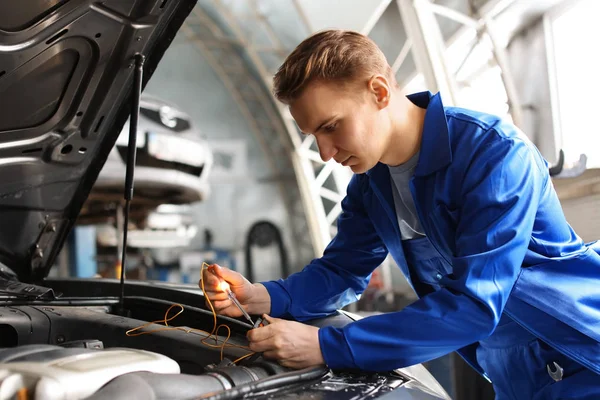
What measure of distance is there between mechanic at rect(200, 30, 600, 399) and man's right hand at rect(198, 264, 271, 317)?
0.8 inches

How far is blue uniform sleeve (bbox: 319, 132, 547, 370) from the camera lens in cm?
104

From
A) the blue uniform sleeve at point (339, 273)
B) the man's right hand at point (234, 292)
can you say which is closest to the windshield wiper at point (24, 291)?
the man's right hand at point (234, 292)

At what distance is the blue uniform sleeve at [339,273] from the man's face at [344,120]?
0.31 m

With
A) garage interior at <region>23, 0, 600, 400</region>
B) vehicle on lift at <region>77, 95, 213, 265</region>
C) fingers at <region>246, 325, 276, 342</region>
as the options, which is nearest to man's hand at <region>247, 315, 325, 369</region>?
fingers at <region>246, 325, 276, 342</region>

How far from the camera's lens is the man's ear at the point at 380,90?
118 cm

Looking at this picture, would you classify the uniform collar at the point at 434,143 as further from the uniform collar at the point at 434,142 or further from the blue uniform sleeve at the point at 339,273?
the blue uniform sleeve at the point at 339,273

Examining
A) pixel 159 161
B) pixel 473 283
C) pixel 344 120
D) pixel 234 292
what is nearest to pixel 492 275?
pixel 473 283

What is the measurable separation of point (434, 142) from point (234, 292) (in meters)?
0.61

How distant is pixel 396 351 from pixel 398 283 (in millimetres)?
7266

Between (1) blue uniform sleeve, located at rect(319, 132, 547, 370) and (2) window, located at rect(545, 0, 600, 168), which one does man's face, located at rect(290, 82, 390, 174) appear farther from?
(2) window, located at rect(545, 0, 600, 168)

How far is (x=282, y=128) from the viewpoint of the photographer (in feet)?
37.0

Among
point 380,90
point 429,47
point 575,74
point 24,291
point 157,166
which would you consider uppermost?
point 429,47

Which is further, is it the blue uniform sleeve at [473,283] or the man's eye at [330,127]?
the man's eye at [330,127]

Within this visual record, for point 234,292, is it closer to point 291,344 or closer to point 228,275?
point 228,275
